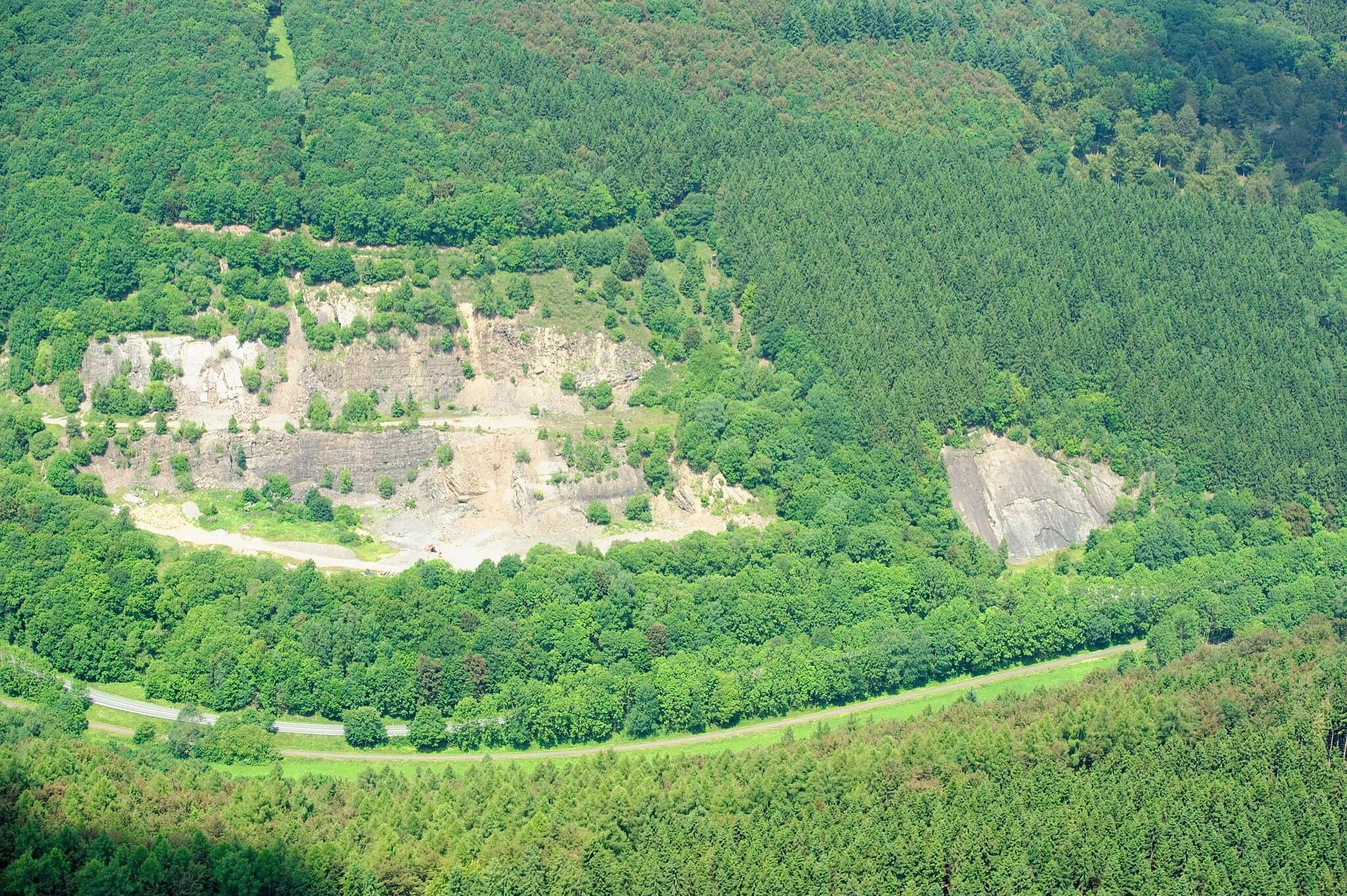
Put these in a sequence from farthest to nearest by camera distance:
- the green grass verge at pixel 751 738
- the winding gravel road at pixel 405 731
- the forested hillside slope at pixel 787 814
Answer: the winding gravel road at pixel 405 731, the green grass verge at pixel 751 738, the forested hillside slope at pixel 787 814

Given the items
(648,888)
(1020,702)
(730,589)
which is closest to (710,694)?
(730,589)

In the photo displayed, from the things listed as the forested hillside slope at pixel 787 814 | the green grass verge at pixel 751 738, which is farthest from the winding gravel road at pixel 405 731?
the forested hillside slope at pixel 787 814

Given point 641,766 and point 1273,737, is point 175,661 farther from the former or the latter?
point 1273,737

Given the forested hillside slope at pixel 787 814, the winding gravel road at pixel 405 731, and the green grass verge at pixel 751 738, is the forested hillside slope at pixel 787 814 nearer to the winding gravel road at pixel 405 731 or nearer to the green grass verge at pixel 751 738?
the green grass verge at pixel 751 738

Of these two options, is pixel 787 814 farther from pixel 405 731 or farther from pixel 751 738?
pixel 405 731

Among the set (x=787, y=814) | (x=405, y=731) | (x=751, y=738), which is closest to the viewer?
(x=787, y=814)

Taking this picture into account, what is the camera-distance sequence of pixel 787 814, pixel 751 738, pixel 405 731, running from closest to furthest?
pixel 787 814 → pixel 405 731 → pixel 751 738

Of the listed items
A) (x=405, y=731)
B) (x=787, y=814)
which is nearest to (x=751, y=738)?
(x=787, y=814)

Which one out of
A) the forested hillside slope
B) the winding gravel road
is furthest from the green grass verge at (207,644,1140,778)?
the forested hillside slope
